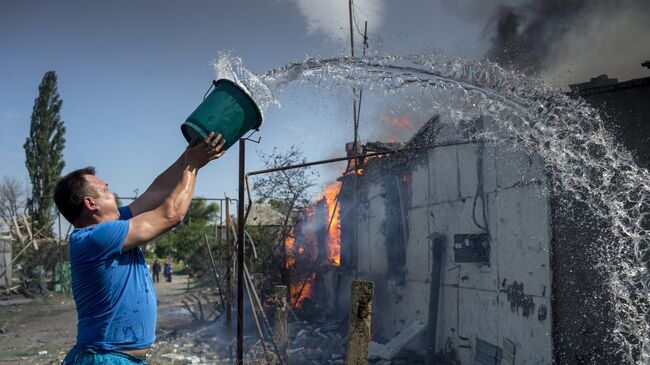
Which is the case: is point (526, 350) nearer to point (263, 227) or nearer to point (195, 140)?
point (195, 140)

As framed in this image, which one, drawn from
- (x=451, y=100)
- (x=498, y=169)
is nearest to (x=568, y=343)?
(x=498, y=169)

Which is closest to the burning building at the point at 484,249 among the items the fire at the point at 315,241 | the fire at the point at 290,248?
the fire at the point at 315,241

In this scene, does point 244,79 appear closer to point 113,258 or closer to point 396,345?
point 113,258

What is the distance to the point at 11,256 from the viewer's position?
2147 cm

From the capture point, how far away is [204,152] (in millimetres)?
2588

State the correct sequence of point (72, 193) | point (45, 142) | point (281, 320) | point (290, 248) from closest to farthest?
1. point (72, 193)
2. point (281, 320)
3. point (290, 248)
4. point (45, 142)

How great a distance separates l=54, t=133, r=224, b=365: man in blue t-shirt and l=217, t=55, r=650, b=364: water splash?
6.32 feet

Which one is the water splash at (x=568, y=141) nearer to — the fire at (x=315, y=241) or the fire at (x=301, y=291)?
the fire at (x=301, y=291)

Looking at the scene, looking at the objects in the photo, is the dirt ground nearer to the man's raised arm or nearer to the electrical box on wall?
the electrical box on wall

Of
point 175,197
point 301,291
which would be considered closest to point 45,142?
point 301,291

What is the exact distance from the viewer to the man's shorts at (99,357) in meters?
2.38

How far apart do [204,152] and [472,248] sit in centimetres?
605

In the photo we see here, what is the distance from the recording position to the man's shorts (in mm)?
2381

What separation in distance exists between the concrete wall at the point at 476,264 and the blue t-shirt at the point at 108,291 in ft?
16.1
